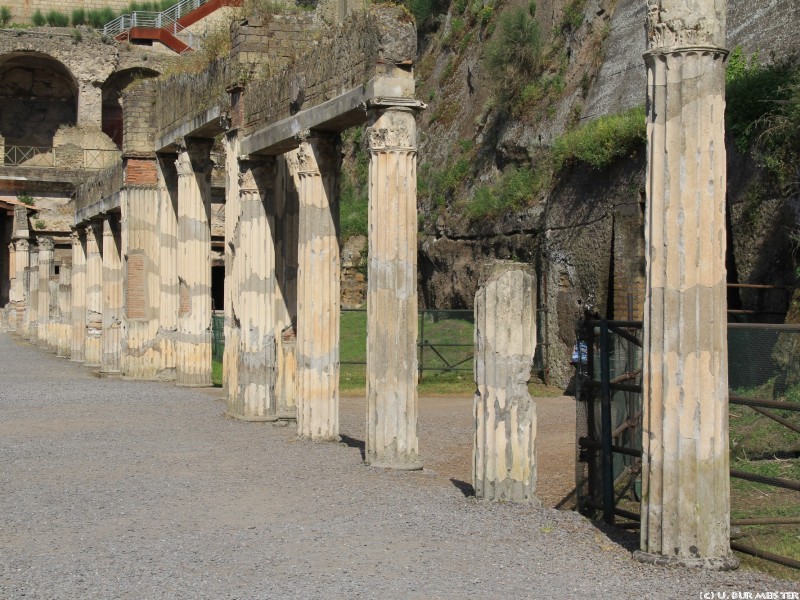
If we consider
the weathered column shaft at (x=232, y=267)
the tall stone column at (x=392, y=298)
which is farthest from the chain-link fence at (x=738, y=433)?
the weathered column shaft at (x=232, y=267)

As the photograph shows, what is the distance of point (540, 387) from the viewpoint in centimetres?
2048

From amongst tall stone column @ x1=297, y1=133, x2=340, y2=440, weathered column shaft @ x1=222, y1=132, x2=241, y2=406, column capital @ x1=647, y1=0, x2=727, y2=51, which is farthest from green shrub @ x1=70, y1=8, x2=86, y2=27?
column capital @ x1=647, y1=0, x2=727, y2=51

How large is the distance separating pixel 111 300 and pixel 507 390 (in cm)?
1762

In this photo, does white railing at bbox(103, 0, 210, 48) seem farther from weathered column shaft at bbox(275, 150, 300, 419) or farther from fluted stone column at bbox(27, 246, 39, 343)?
weathered column shaft at bbox(275, 150, 300, 419)

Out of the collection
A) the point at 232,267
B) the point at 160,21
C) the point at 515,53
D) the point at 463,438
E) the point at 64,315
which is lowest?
the point at 463,438

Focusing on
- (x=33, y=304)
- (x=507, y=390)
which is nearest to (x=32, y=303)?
(x=33, y=304)

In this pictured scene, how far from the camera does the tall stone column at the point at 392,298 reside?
10109 mm

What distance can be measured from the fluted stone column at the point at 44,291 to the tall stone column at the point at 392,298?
81.2 feet

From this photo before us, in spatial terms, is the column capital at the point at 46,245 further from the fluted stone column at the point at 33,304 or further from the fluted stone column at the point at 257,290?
the fluted stone column at the point at 257,290

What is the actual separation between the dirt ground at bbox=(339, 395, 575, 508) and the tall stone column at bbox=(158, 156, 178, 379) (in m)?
3.80

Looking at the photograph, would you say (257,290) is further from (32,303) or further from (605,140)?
(32,303)

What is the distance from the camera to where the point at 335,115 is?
36.7 feet

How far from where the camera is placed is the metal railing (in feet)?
144

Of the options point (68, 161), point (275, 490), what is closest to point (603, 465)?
point (275, 490)
